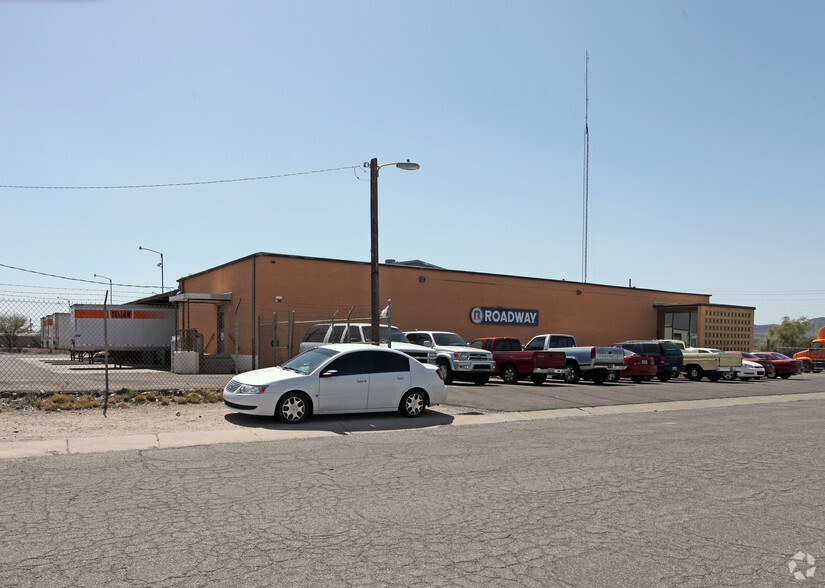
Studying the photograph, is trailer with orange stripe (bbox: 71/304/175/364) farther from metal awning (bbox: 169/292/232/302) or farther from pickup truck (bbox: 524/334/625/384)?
pickup truck (bbox: 524/334/625/384)

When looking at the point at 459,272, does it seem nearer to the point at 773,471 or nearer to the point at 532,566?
the point at 773,471

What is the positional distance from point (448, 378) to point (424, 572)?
53.4ft

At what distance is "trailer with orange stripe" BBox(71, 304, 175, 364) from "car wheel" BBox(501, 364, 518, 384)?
724 inches

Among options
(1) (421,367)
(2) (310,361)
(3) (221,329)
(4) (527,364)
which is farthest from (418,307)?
(2) (310,361)

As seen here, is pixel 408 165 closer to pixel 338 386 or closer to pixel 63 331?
pixel 338 386

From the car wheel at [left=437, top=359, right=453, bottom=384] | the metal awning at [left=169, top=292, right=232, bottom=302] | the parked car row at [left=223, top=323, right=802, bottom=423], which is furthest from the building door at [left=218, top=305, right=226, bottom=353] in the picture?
the car wheel at [left=437, top=359, right=453, bottom=384]

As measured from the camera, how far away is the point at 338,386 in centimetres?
1205

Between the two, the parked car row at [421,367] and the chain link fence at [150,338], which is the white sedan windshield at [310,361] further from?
the chain link fence at [150,338]

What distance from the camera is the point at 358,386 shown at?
482 inches

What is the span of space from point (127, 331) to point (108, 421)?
72.8 ft

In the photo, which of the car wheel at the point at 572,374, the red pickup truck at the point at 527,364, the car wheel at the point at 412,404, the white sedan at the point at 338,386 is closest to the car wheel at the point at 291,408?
the white sedan at the point at 338,386

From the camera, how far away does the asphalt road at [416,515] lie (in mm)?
4645

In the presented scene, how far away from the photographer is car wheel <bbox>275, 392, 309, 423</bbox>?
1153 cm

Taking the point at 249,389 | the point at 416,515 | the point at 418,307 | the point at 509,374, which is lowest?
the point at 509,374
